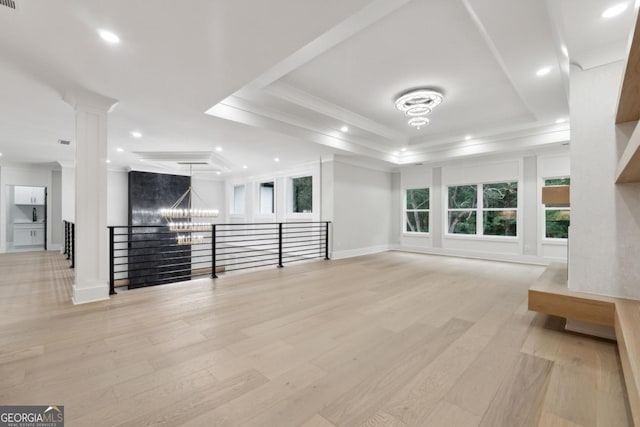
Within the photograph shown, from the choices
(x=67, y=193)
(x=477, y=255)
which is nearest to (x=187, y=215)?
(x=67, y=193)

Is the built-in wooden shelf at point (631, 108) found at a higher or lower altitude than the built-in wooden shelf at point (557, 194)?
higher

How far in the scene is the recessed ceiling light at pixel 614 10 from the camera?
1.83 meters

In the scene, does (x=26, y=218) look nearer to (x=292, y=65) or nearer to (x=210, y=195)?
(x=210, y=195)

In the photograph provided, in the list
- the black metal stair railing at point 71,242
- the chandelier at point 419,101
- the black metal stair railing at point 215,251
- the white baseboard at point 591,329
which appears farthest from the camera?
the black metal stair railing at point 71,242

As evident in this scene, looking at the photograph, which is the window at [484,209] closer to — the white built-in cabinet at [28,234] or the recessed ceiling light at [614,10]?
the recessed ceiling light at [614,10]

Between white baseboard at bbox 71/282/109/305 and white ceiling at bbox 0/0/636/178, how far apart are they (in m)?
2.31

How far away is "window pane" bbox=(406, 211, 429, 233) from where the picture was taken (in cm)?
781

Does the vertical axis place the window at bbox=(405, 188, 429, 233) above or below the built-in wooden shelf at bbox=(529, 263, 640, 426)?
above

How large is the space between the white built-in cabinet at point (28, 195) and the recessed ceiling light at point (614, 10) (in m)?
12.7

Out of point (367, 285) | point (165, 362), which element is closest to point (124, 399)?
point (165, 362)

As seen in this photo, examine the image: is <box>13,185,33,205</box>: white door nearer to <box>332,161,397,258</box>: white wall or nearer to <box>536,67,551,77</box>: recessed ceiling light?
<box>332,161,397,258</box>: white wall

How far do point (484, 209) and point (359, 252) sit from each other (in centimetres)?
331

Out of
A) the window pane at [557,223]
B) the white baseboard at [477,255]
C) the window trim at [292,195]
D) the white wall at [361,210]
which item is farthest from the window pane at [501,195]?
the window trim at [292,195]

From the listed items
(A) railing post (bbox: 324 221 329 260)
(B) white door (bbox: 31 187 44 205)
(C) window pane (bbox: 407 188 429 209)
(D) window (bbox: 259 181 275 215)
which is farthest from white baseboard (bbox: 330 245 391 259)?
(B) white door (bbox: 31 187 44 205)
